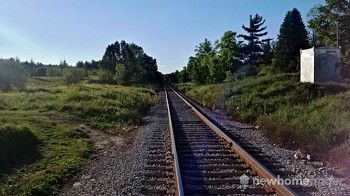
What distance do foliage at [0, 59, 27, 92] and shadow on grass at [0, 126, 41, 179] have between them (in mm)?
31069

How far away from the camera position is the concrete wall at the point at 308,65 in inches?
987

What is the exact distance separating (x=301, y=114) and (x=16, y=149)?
9.66 m

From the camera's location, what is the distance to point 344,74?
4350 centimetres

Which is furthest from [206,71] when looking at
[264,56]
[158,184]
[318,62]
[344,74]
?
[158,184]

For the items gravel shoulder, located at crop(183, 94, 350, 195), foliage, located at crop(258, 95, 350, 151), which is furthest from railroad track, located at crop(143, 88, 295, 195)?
foliage, located at crop(258, 95, 350, 151)

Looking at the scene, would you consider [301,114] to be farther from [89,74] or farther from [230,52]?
[89,74]

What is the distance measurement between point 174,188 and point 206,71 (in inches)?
2478

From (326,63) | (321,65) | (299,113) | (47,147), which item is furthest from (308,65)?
(47,147)

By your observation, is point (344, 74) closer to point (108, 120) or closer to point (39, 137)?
point (108, 120)

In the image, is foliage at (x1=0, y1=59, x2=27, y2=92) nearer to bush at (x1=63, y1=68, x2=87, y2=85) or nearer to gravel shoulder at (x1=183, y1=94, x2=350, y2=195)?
bush at (x1=63, y1=68, x2=87, y2=85)

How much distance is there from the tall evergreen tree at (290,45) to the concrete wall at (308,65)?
2014 centimetres

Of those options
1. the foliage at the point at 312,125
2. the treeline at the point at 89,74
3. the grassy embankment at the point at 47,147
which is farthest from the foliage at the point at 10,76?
the foliage at the point at 312,125

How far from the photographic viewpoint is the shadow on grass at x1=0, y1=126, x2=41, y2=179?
9.41 metres

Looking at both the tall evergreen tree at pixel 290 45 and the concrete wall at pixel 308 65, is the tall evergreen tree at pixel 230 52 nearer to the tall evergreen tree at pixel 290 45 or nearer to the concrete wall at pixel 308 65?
the tall evergreen tree at pixel 290 45
